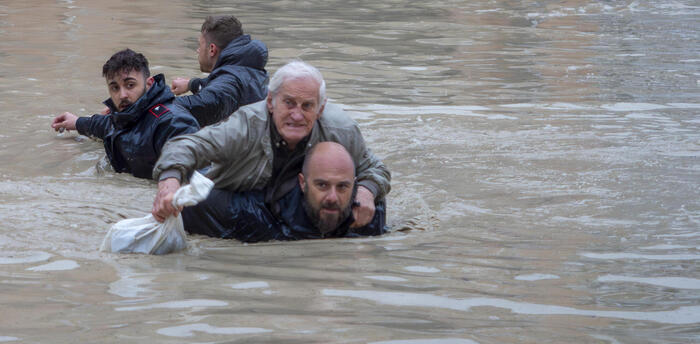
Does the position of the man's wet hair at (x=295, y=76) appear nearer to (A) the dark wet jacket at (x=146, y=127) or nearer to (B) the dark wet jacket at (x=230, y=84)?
(A) the dark wet jacket at (x=146, y=127)

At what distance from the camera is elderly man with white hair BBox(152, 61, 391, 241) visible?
16.7 feet

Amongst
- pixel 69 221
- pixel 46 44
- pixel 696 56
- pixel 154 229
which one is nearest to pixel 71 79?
pixel 46 44

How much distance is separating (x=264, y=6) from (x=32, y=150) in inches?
450

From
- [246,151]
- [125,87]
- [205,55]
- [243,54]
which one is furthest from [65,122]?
[246,151]

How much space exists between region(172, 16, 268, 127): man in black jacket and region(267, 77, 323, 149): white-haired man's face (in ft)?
7.18

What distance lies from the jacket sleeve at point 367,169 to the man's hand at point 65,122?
324cm

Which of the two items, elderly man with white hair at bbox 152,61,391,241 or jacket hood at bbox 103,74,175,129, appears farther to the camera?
jacket hood at bbox 103,74,175,129

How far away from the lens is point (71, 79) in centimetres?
1066

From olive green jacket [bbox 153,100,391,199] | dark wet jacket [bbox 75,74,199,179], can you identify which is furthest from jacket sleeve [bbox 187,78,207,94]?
olive green jacket [bbox 153,100,391,199]

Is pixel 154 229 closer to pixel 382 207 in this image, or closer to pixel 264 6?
pixel 382 207

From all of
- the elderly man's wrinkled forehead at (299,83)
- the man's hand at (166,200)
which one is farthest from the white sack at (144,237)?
the elderly man's wrinkled forehead at (299,83)

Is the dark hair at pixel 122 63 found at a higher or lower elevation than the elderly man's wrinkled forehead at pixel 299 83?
lower

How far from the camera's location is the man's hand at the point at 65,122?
306 inches

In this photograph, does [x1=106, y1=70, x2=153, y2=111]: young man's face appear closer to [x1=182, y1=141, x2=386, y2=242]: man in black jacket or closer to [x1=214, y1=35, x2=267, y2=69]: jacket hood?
[x1=214, y1=35, x2=267, y2=69]: jacket hood
